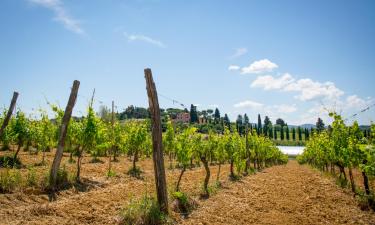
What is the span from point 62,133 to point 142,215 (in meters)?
5.33

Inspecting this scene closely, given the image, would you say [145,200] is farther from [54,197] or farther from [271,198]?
[271,198]

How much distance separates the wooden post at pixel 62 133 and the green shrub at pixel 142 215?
4278mm

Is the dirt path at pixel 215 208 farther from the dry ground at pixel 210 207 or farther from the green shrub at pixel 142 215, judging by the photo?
the green shrub at pixel 142 215

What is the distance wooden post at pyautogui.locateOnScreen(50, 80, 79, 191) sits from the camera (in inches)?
446

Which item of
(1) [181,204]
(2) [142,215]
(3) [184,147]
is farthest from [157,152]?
(3) [184,147]

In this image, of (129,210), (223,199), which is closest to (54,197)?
(129,210)

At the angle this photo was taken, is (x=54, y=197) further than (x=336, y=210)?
No

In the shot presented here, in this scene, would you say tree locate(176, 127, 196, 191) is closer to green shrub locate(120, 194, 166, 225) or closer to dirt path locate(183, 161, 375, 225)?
dirt path locate(183, 161, 375, 225)

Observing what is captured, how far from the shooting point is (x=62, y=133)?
1159 centimetres

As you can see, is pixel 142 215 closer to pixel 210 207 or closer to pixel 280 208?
pixel 210 207

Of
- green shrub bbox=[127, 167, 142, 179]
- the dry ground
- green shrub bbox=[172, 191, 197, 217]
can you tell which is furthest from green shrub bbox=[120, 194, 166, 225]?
green shrub bbox=[127, 167, 142, 179]

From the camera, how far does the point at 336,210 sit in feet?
37.8

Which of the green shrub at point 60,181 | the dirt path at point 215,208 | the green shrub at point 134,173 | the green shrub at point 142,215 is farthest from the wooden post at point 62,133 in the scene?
the green shrub at point 134,173

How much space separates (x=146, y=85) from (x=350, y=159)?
35.8 ft
